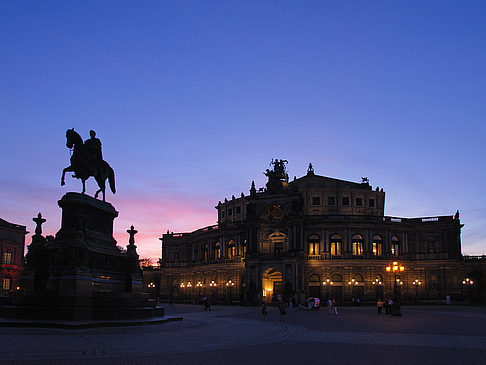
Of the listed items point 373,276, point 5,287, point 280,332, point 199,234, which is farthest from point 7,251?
point 280,332

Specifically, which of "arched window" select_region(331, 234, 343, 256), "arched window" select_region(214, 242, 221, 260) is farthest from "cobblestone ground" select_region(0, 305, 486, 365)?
"arched window" select_region(214, 242, 221, 260)

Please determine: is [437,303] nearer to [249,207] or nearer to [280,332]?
[249,207]

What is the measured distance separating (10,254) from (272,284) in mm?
43306

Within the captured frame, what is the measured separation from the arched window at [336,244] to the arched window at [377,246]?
578cm

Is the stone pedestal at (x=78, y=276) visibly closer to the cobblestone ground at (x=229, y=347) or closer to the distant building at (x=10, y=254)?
the cobblestone ground at (x=229, y=347)

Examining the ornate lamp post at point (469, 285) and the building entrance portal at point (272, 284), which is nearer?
the ornate lamp post at point (469, 285)

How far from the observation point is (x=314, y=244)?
8481 cm

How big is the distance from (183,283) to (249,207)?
26.8m

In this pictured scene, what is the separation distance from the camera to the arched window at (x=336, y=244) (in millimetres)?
84019

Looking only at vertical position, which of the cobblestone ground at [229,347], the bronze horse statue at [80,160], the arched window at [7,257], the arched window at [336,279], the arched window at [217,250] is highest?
the bronze horse statue at [80,160]

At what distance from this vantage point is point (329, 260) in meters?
82.6

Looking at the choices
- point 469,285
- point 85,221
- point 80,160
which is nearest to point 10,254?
point 80,160

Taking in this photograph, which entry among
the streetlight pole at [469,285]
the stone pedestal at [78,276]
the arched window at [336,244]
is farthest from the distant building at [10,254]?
the streetlight pole at [469,285]

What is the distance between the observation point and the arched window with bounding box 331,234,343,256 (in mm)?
84019
